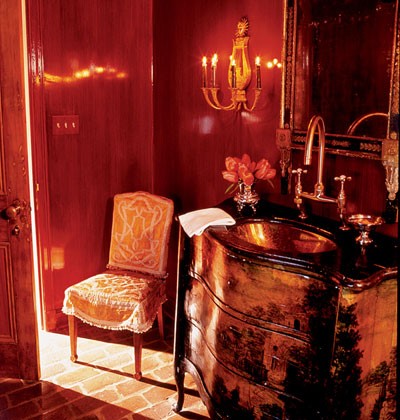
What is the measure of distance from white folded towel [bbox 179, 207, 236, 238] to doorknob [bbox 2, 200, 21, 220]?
944 millimetres

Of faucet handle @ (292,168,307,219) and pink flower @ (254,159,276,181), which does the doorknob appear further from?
faucet handle @ (292,168,307,219)

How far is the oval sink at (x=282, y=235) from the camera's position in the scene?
2.14 meters

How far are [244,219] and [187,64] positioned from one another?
143 cm

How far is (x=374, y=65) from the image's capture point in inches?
79.4

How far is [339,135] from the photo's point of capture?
88.3 inches

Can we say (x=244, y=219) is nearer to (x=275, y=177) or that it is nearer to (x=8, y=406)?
(x=275, y=177)

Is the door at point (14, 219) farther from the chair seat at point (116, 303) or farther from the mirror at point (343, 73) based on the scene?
the mirror at point (343, 73)

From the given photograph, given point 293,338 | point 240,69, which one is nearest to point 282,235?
point 293,338

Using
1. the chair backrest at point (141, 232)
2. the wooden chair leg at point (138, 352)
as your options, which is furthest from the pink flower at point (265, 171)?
the wooden chair leg at point (138, 352)

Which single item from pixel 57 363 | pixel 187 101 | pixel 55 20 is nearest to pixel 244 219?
pixel 187 101

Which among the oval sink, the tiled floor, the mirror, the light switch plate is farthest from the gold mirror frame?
the light switch plate

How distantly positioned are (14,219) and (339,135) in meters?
1.75

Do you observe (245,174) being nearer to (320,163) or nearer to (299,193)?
(299,193)

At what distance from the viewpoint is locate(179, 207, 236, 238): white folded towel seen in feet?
7.31
